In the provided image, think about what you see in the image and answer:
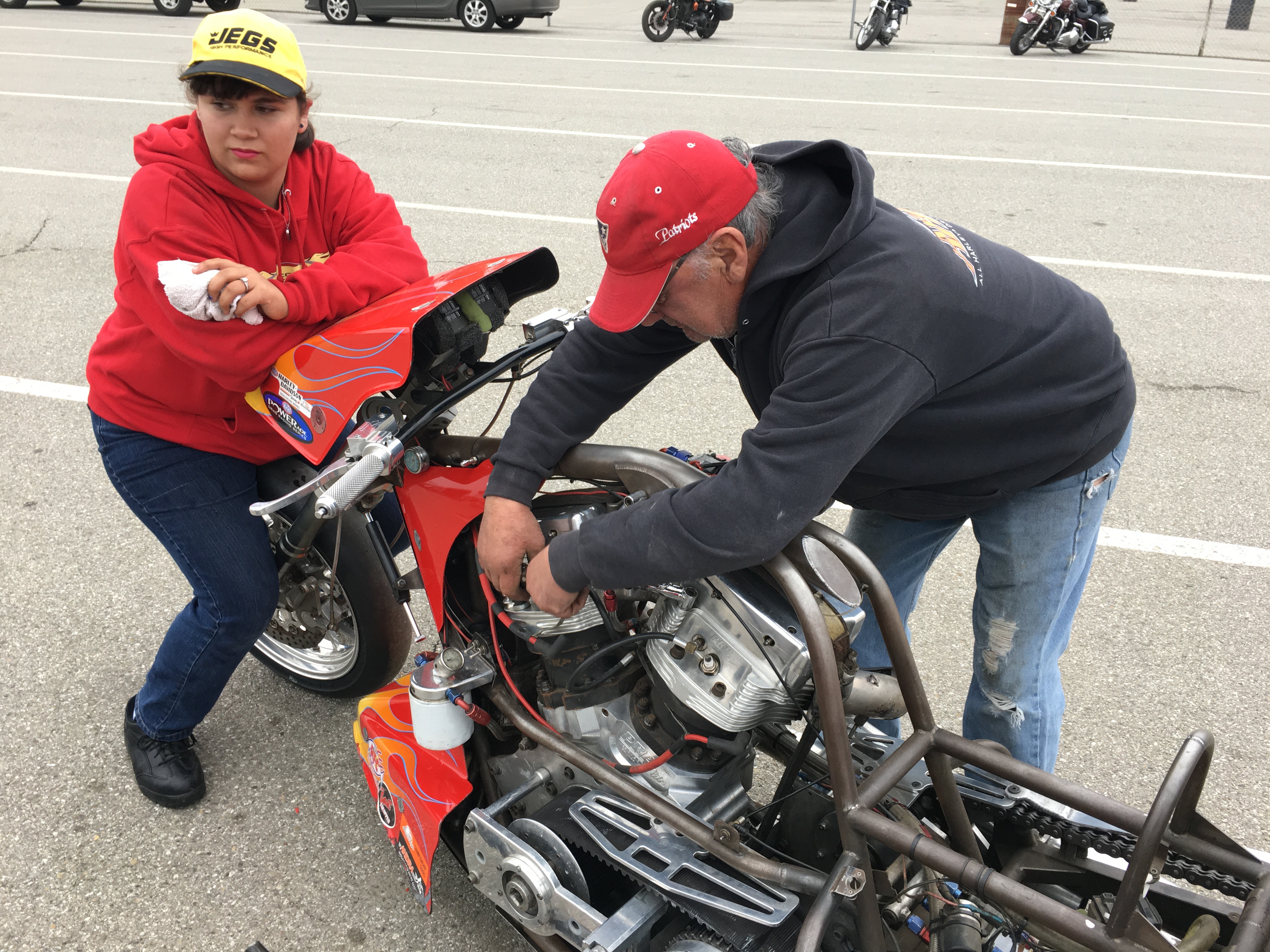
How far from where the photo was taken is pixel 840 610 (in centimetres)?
182

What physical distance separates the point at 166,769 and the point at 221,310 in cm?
141

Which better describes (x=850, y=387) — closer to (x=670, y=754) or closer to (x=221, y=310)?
(x=670, y=754)

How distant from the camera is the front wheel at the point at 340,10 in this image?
52.4 feet

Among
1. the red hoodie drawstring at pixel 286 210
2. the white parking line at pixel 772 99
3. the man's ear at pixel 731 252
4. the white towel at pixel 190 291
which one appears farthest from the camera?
the white parking line at pixel 772 99

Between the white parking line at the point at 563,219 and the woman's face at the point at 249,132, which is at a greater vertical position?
the woman's face at the point at 249,132

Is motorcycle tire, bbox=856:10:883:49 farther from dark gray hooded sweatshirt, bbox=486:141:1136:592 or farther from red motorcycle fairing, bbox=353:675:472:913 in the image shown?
red motorcycle fairing, bbox=353:675:472:913

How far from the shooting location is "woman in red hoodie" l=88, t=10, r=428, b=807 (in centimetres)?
221

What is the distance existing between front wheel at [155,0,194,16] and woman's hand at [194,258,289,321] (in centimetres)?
1764

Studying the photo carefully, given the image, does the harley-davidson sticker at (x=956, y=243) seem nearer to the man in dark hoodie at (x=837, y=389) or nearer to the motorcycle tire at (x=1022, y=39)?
the man in dark hoodie at (x=837, y=389)

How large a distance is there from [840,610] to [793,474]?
0.33 metres

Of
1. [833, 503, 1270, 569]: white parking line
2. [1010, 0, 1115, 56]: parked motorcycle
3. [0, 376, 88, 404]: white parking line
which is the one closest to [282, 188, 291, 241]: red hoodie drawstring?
[833, 503, 1270, 569]: white parking line

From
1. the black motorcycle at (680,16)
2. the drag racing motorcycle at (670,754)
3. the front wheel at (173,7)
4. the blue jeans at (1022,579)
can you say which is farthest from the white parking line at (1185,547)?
the front wheel at (173,7)

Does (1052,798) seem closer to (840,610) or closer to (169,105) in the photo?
(840,610)

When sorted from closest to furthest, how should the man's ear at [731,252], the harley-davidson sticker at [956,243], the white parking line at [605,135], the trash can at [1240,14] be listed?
1. the man's ear at [731,252]
2. the harley-davidson sticker at [956,243]
3. the white parking line at [605,135]
4. the trash can at [1240,14]
